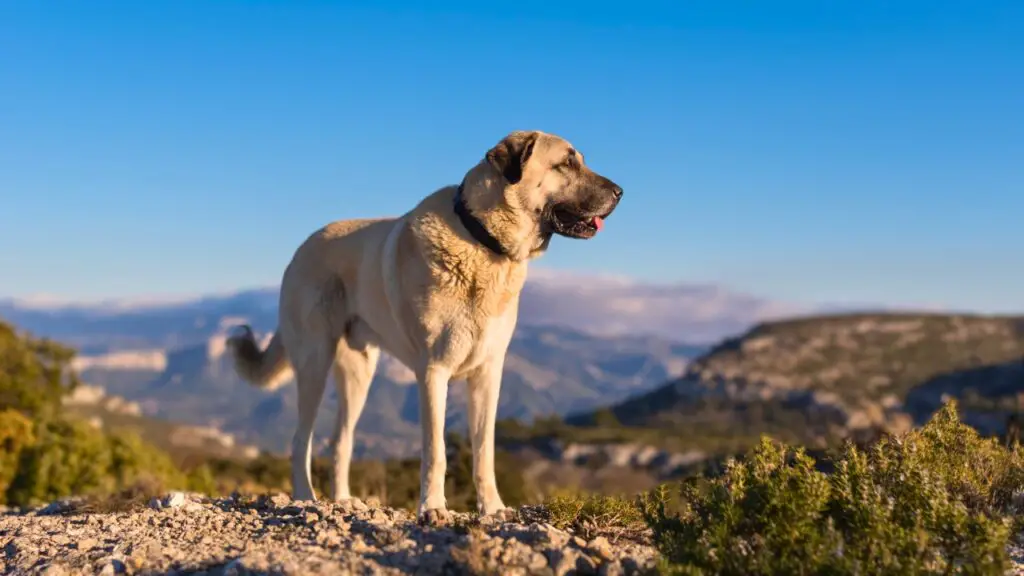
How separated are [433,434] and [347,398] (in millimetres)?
2280

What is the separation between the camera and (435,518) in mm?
6133

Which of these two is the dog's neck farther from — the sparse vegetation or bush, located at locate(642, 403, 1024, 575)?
bush, located at locate(642, 403, 1024, 575)

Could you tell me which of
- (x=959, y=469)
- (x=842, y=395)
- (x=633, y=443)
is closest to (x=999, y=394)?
(x=842, y=395)

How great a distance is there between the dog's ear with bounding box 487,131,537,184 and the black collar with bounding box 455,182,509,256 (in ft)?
1.28

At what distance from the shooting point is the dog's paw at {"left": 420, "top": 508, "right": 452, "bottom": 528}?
6.05 meters

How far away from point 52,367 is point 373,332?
1161 inches

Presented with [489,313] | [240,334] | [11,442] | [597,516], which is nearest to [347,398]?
[240,334]

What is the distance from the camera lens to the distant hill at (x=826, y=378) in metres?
99.8

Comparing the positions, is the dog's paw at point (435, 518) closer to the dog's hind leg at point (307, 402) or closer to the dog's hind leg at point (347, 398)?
the dog's hind leg at point (307, 402)

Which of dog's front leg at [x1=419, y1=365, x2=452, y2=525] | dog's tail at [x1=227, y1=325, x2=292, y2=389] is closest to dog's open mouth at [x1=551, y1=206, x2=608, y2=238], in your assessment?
dog's front leg at [x1=419, y1=365, x2=452, y2=525]

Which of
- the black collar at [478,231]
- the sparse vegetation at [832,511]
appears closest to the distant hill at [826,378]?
the sparse vegetation at [832,511]

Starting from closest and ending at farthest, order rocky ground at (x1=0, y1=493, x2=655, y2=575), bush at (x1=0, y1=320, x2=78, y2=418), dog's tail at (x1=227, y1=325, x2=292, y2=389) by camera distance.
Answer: rocky ground at (x1=0, y1=493, x2=655, y2=575), dog's tail at (x1=227, y1=325, x2=292, y2=389), bush at (x1=0, y1=320, x2=78, y2=418)

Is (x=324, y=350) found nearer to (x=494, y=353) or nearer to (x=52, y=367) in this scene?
(x=494, y=353)

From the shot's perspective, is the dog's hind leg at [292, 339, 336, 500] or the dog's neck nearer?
the dog's neck
